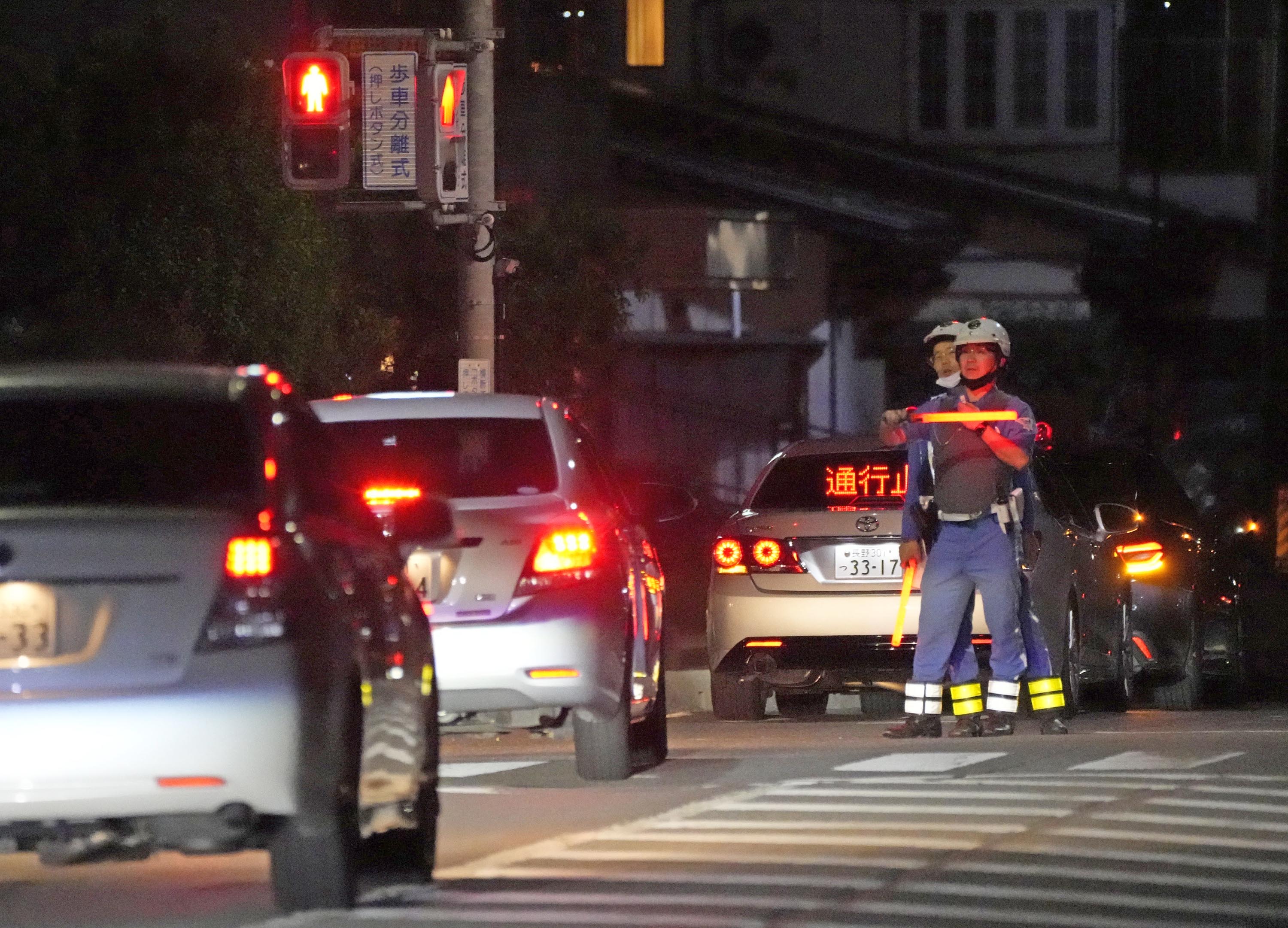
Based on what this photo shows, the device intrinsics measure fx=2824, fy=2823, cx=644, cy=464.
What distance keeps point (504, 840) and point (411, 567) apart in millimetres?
1741

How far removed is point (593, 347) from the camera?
1085 inches

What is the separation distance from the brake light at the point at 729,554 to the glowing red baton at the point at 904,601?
2.89ft

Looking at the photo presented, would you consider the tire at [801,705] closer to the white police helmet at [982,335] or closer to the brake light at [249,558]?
the white police helmet at [982,335]

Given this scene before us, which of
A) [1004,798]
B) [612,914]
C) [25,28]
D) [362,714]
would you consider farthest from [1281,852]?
[25,28]

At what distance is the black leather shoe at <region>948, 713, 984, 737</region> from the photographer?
1327cm

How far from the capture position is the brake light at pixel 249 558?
7.02m

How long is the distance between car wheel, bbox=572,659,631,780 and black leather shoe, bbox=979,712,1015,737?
240 centimetres

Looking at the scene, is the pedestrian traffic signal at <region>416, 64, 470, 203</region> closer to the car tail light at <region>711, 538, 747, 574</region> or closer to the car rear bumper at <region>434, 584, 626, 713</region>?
the car tail light at <region>711, 538, 747, 574</region>

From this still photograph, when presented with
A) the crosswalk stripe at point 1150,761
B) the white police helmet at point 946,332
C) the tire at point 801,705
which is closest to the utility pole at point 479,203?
the tire at point 801,705

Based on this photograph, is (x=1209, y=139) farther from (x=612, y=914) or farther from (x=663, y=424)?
(x=612, y=914)

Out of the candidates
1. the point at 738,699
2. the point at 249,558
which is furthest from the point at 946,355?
the point at 249,558

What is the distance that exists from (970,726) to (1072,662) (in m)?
1.90

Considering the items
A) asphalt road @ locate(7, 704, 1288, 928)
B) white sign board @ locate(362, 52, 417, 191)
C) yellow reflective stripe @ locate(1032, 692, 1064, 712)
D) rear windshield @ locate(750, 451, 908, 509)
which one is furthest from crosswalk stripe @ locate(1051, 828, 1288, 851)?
white sign board @ locate(362, 52, 417, 191)

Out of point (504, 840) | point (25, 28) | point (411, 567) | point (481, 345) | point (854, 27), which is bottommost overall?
point (504, 840)
